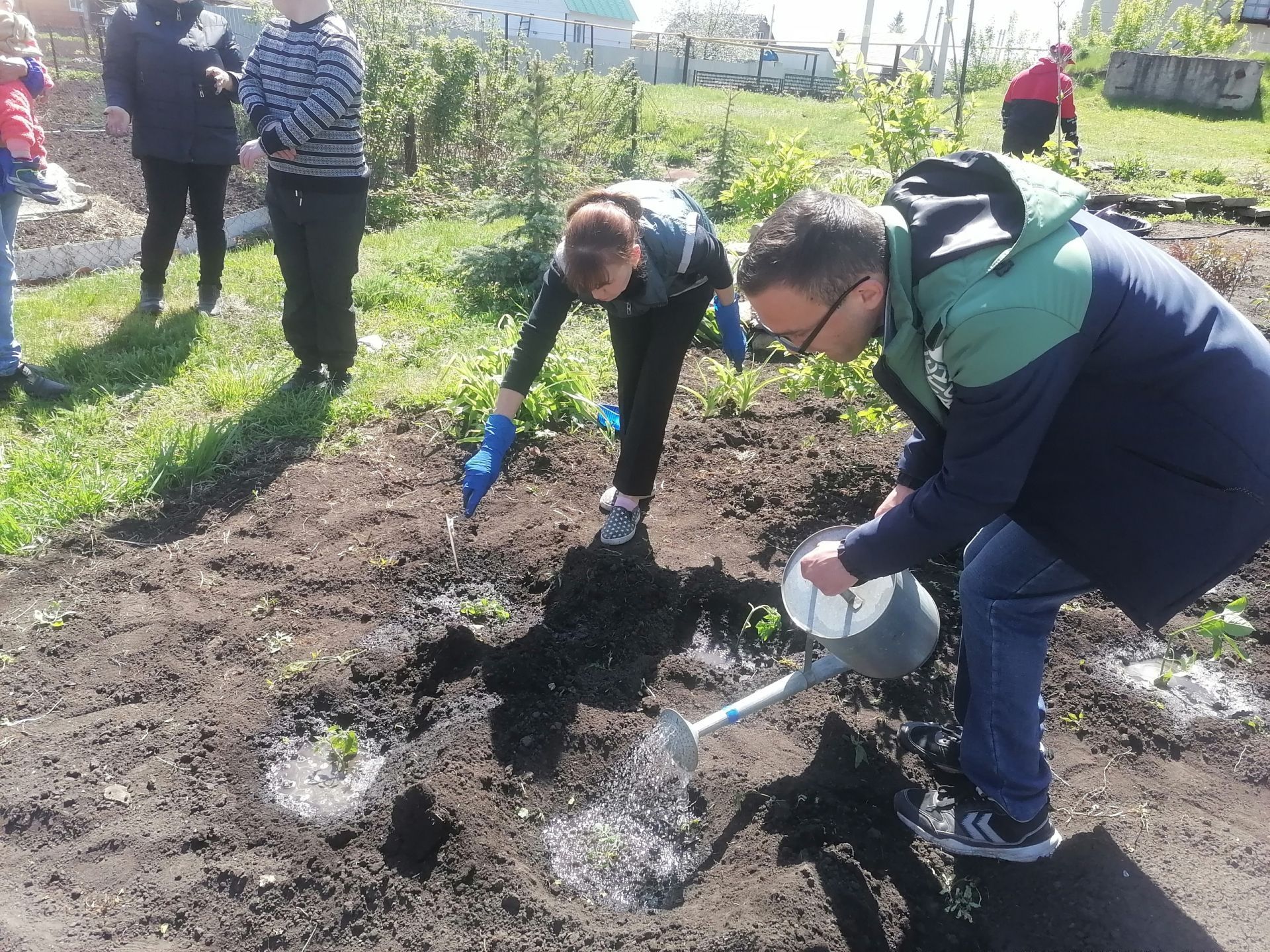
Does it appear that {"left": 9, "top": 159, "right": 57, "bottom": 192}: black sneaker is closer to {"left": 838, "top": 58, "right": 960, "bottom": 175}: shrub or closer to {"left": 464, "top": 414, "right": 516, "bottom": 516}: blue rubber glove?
{"left": 464, "top": 414, "right": 516, "bottom": 516}: blue rubber glove

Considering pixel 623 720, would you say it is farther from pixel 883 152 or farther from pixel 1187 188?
pixel 1187 188

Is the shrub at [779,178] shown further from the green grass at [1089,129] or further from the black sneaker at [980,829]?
the green grass at [1089,129]

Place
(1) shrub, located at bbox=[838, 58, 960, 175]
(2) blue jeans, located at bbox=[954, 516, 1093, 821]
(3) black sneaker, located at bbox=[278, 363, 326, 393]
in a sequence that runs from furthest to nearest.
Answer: (3) black sneaker, located at bbox=[278, 363, 326, 393]
(1) shrub, located at bbox=[838, 58, 960, 175]
(2) blue jeans, located at bbox=[954, 516, 1093, 821]

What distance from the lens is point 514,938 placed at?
1868 mm

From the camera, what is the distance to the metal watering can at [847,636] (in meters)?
2.07

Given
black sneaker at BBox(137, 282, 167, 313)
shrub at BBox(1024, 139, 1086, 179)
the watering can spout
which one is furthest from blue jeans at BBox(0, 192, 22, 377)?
shrub at BBox(1024, 139, 1086, 179)

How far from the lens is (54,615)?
283 centimetres

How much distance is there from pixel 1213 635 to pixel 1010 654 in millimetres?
1064

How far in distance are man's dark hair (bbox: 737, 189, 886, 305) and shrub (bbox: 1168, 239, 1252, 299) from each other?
4.13 m

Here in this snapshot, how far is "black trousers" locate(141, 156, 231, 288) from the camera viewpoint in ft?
15.1

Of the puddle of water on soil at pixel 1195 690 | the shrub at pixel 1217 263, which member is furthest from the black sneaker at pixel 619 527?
the shrub at pixel 1217 263

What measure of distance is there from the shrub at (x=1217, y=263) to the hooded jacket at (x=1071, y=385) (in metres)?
3.81

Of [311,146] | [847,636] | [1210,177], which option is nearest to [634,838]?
[847,636]

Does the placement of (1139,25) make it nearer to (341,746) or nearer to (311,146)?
(311,146)
